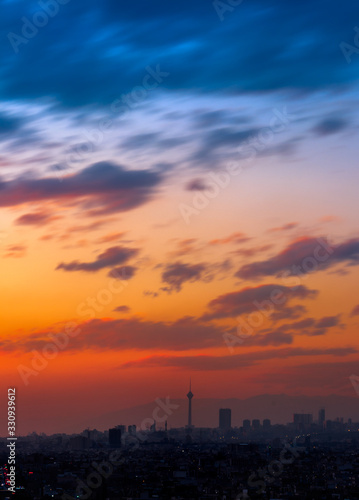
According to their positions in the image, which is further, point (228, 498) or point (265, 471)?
point (265, 471)

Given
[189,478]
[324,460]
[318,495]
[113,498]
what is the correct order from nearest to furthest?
[113,498]
[318,495]
[189,478]
[324,460]

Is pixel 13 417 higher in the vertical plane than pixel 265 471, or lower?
higher

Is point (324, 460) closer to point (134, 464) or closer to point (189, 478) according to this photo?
point (134, 464)

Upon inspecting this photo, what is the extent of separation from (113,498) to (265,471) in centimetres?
2711

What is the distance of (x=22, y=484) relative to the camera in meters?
60.5

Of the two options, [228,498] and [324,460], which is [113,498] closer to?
[228,498]

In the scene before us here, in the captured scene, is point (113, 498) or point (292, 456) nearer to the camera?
point (113, 498)

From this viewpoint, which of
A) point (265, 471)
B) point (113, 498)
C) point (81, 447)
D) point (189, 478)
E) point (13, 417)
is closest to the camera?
point (13, 417)

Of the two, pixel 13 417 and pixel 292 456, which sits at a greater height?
pixel 13 417

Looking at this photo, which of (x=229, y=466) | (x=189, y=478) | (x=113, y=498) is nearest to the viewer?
(x=113, y=498)

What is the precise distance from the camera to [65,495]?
55156mm

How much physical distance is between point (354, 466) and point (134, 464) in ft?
81.2

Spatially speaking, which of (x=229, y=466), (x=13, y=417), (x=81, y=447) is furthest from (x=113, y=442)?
(x=13, y=417)

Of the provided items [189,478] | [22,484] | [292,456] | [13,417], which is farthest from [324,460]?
[13,417]
